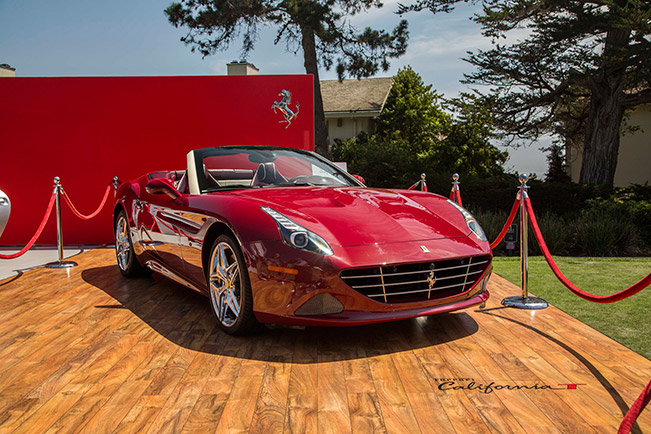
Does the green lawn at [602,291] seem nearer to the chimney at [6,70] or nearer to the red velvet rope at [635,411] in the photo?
the red velvet rope at [635,411]

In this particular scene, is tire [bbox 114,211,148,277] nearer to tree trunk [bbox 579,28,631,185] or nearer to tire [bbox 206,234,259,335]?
tire [bbox 206,234,259,335]

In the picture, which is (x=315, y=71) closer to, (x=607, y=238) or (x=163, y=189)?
(x=607, y=238)

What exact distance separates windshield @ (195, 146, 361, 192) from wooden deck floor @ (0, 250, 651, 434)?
110cm

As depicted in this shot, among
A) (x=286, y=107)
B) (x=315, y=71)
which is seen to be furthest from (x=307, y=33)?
(x=286, y=107)

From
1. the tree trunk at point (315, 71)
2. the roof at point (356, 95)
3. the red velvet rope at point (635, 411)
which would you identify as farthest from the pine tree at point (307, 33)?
the red velvet rope at point (635, 411)

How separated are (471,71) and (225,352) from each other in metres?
16.4

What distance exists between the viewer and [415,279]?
3.41 metres

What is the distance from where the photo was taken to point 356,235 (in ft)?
11.2

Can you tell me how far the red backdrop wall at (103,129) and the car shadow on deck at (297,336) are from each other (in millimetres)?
4853

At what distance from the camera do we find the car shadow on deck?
11.4 feet

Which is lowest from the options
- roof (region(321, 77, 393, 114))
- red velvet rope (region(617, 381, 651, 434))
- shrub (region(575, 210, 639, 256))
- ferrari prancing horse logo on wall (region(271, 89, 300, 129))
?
shrub (region(575, 210, 639, 256))

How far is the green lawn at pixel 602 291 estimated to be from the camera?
3930mm

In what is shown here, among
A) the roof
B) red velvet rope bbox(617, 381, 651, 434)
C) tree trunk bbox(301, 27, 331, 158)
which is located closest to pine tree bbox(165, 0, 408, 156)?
tree trunk bbox(301, 27, 331, 158)

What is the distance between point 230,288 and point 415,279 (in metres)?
1.21
